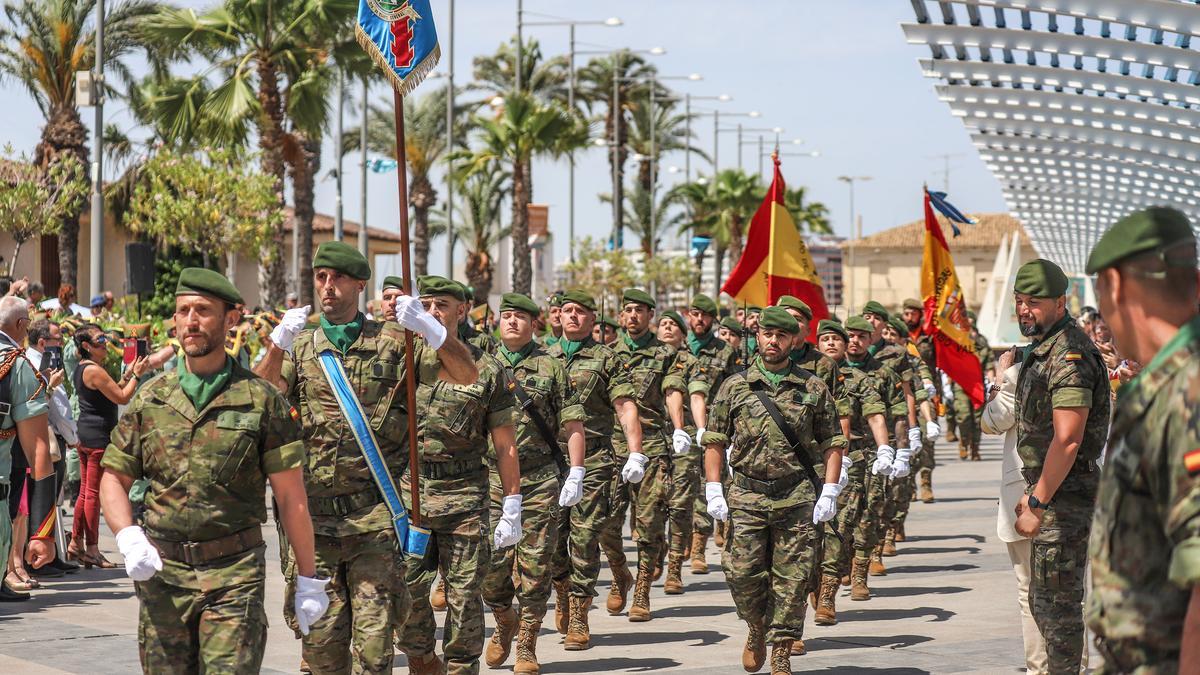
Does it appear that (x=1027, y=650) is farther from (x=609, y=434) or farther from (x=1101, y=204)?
(x=1101, y=204)

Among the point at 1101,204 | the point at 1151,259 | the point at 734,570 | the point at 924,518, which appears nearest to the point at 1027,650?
the point at 734,570

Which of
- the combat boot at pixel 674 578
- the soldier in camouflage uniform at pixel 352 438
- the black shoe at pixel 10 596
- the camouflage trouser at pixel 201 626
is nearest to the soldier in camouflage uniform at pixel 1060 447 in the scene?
the soldier in camouflage uniform at pixel 352 438

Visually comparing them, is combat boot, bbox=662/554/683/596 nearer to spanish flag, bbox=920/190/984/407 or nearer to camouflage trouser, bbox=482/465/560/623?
camouflage trouser, bbox=482/465/560/623

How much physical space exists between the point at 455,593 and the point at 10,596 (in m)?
5.17

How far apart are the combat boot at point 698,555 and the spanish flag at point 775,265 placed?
6.86 feet

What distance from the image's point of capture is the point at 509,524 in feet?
27.6

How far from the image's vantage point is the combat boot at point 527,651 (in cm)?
929

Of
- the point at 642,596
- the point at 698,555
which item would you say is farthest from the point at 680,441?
the point at 698,555

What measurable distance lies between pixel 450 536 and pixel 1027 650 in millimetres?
2973

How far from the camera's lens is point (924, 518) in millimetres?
18312

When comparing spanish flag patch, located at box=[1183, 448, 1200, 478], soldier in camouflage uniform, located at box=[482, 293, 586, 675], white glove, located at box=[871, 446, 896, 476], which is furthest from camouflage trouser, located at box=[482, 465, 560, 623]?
spanish flag patch, located at box=[1183, 448, 1200, 478]

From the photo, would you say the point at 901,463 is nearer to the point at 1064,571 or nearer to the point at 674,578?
the point at 674,578

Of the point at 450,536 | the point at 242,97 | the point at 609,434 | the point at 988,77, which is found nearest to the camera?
the point at 450,536

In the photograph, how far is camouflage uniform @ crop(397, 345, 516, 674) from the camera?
25.6ft
